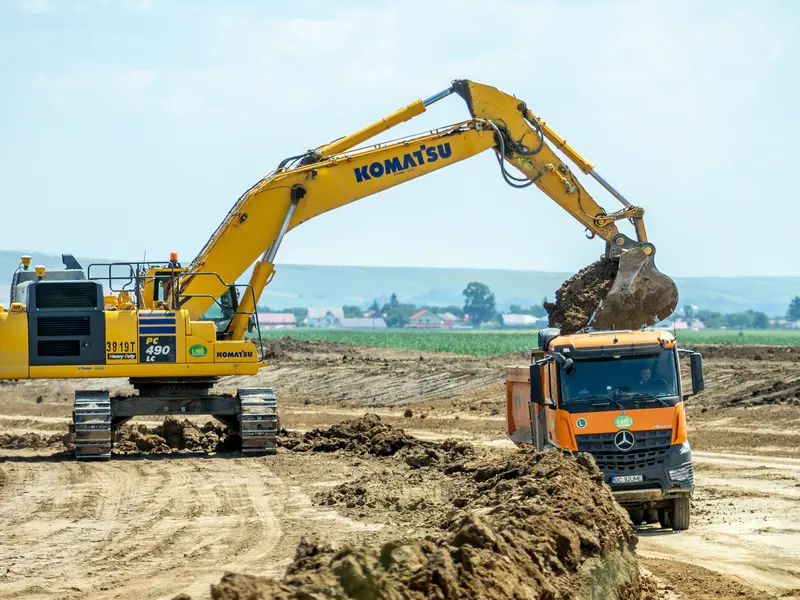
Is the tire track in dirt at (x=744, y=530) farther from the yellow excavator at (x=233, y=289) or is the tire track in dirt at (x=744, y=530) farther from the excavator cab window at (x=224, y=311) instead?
the excavator cab window at (x=224, y=311)

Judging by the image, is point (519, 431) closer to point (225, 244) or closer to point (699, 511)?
point (699, 511)

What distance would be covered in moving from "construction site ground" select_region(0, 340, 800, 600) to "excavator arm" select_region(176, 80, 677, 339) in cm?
338

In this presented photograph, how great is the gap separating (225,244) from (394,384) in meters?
19.7

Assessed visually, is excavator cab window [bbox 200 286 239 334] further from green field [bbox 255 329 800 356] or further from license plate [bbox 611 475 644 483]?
green field [bbox 255 329 800 356]

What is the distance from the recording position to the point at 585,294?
24766 millimetres

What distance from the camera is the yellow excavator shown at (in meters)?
21.2

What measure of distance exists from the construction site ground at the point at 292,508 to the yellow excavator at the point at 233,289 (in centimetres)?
107

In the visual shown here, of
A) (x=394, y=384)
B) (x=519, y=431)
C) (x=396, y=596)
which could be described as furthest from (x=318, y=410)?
(x=396, y=596)

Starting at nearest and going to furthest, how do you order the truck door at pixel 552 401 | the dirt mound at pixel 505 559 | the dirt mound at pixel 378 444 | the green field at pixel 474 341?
the dirt mound at pixel 505 559 → the truck door at pixel 552 401 → the dirt mound at pixel 378 444 → the green field at pixel 474 341

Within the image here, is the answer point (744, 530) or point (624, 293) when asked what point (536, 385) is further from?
point (624, 293)

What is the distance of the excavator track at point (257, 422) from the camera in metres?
22.0

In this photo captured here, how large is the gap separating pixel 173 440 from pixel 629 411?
39.6 ft

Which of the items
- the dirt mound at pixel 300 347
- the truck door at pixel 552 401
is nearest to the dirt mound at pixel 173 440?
the truck door at pixel 552 401

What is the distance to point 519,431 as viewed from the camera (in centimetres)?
1948
